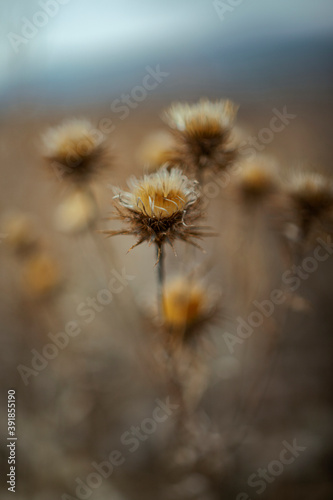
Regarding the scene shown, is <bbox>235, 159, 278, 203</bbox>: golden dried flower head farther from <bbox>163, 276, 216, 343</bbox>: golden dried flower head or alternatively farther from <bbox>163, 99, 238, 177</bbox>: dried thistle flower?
<bbox>163, 276, 216, 343</bbox>: golden dried flower head

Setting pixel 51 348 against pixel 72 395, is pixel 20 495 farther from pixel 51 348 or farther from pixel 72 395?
pixel 51 348

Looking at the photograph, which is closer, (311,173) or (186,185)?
(186,185)

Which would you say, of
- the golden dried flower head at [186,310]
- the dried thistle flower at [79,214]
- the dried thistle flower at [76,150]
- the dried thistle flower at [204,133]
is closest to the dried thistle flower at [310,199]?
the dried thistle flower at [204,133]

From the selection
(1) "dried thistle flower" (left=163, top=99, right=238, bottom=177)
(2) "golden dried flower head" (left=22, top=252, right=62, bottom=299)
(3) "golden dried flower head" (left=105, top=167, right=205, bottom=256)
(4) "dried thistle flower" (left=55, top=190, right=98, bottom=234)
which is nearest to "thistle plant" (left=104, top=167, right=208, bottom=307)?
(3) "golden dried flower head" (left=105, top=167, right=205, bottom=256)

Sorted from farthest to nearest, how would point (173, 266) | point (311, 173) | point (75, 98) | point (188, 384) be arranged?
1. point (75, 98)
2. point (173, 266)
3. point (188, 384)
4. point (311, 173)

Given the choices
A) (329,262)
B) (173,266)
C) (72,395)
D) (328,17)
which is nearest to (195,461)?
(72,395)

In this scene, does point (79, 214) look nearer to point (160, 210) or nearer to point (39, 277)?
point (39, 277)
